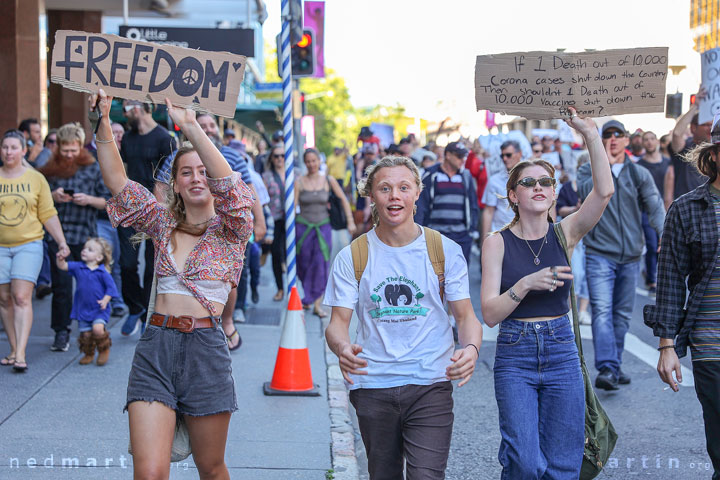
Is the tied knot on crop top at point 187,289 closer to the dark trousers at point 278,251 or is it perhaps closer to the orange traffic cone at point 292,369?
the orange traffic cone at point 292,369

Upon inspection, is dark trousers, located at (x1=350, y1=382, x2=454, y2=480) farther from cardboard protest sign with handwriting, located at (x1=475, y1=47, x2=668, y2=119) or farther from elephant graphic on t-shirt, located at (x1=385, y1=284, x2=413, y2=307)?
cardboard protest sign with handwriting, located at (x1=475, y1=47, x2=668, y2=119)

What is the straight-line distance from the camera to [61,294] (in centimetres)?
852

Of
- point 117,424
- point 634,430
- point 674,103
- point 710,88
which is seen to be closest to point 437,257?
point 117,424

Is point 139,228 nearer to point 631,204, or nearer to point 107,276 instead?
point 107,276

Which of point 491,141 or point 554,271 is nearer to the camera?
point 554,271

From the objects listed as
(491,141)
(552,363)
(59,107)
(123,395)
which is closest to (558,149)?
(491,141)

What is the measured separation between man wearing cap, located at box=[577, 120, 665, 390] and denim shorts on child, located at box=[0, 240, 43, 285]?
4584 millimetres

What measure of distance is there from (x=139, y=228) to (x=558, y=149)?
17532mm

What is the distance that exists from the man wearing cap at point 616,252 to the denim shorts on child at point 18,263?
4584 mm

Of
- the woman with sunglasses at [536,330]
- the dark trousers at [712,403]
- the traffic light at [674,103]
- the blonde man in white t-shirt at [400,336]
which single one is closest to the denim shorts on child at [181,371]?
the blonde man in white t-shirt at [400,336]

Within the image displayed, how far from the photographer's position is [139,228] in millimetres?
4234

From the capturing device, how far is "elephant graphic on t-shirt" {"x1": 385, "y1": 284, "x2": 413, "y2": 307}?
3998mm

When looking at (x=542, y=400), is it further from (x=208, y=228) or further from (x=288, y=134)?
(x=288, y=134)

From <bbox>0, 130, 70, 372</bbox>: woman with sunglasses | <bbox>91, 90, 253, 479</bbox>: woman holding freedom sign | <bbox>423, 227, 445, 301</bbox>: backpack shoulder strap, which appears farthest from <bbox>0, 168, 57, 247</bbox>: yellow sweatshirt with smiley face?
→ <bbox>423, 227, 445, 301</bbox>: backpack shoulder strap
